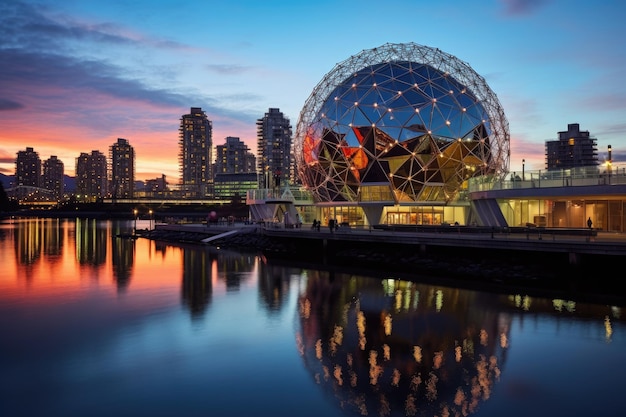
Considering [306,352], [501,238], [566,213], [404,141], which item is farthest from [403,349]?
[404,141]

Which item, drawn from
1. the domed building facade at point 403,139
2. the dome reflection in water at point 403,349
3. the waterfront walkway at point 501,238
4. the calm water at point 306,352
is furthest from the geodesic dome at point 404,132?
the dome reflection in water at point 403,349

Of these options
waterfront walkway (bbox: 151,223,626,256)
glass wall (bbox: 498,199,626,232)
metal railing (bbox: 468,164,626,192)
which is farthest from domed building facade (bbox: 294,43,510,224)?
waterfront walkway (bbox: 151,223,626,256)

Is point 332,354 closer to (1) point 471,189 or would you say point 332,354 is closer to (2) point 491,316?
(2) point 491,316

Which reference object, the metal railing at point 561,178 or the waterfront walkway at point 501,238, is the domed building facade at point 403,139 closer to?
the metal railing at point 561,178

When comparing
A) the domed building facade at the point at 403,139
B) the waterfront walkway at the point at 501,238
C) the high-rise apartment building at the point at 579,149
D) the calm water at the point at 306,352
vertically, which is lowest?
the calm water at the point at 306,352

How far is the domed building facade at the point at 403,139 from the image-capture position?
49625mm

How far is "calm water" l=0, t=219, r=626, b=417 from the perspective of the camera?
1274cm

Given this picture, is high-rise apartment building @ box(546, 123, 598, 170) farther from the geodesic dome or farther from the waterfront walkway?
the waterfront walkway

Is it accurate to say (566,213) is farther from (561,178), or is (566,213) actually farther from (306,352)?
(306,352)

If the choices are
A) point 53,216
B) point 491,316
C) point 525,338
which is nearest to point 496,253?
point 491,316

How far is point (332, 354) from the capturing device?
53.4ft

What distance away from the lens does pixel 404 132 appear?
49.1m

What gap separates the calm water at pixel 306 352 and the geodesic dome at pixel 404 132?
869 inches

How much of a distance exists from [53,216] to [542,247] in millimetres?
196236
